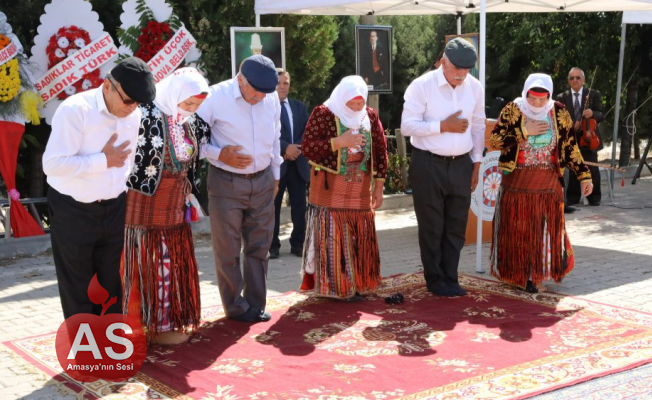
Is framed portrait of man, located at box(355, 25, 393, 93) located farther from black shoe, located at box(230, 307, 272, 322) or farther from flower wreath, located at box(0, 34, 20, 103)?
black shoe, located at box(230, 307, 272, 322)

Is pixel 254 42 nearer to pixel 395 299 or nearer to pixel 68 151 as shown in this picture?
pixel 395 299

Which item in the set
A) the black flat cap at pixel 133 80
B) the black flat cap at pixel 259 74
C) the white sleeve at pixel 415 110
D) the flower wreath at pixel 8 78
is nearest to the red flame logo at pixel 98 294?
the black flat cap at pixel 133 80

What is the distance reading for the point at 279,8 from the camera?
314 inches

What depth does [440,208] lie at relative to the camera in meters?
6.18

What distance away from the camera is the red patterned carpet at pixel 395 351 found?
14.1ft

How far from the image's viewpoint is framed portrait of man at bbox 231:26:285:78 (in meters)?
8.04

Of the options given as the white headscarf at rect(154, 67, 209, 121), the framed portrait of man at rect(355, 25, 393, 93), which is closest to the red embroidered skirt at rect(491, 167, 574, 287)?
the white headscarf at rect(154, 67, 209, 121)

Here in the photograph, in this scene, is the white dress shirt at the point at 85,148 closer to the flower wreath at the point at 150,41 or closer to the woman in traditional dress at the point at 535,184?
the woman in traditional dress at the point at 535,184

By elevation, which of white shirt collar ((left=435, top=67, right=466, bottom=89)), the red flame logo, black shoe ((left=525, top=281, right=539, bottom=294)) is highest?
white shirt collar ((left=435, top=67, right=466, bottom=89))

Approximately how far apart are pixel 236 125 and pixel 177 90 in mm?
658

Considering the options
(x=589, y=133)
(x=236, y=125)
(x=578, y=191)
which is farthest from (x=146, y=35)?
(x=578, y=191)

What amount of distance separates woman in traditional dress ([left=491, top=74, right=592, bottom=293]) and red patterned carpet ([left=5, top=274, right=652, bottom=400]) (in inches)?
11.1

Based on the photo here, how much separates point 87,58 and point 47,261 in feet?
7.09

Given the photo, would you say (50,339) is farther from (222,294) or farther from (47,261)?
(47,261)
